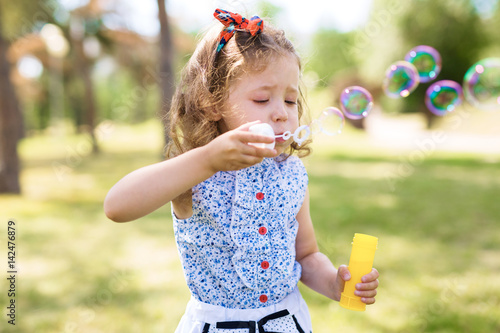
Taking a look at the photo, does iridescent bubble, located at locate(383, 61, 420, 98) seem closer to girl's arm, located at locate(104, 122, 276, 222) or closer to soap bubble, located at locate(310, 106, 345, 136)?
soap bubble, located at locate(310, 106, 345, 136)

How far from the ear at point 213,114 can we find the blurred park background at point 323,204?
1.31ft

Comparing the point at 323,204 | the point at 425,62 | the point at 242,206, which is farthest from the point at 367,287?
the point at 323,204

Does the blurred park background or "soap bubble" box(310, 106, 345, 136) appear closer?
"soap bubble" box(310, 106, 345, 136)

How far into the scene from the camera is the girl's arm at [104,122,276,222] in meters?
0.95

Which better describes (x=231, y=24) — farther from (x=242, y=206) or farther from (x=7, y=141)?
(x=7, y=141)

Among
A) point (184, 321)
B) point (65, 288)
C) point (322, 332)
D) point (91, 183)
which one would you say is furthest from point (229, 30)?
point (91, 183)

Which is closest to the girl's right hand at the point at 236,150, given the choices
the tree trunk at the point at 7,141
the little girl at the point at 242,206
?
the little girl at the point at 242,206

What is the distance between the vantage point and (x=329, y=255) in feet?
11.9

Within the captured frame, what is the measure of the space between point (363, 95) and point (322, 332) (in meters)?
1.32

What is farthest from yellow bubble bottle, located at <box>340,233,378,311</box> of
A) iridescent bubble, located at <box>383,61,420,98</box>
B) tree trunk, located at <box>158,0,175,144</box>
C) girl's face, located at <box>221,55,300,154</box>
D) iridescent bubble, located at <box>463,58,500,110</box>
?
tree trunk, located at <box>158,0,175,144</box>

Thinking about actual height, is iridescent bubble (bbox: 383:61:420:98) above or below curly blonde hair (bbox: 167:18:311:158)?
above

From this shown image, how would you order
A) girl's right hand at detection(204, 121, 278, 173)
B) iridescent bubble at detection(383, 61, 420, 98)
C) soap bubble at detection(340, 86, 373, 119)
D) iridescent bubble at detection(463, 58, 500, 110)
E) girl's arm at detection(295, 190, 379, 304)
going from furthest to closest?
1. iridescent bubble at detection(463, 58, 500, 110)
2. iridescent bubble at detection(383, 61, 420, 98)
3. soap bubble at detection(340, 86, 373, 119)
4. girl's arm at detection(295, 190, 379, 304)
5. girl's right hand at detection(204, 121, 278, 173)

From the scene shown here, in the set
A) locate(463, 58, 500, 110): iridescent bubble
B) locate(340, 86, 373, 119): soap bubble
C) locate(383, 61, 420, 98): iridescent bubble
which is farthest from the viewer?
locate(463, 58, 500, 110): iridescent bubble

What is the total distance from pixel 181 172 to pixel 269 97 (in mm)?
316
